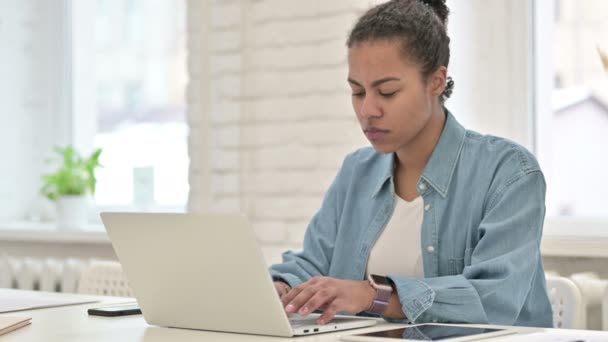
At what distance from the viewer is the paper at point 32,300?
2.21 meters

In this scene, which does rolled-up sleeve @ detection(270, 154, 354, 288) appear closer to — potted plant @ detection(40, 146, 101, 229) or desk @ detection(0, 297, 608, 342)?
desk @ detection(0, 297, 608, 342)

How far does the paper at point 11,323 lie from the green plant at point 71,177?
90.1 inches

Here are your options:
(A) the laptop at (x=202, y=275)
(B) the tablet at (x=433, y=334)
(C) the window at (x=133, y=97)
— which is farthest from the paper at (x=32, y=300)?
(C) the window at (x=133, y=97)

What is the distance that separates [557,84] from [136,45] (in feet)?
6.07

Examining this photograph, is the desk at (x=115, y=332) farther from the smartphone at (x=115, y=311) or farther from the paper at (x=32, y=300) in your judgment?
the paper at (x=32, y=300)

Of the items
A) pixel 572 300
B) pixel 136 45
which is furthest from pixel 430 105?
pixel 136 45

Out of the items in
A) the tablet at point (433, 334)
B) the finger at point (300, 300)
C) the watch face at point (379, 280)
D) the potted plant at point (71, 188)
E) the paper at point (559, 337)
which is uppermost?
→ the potted plant at point (71, 188)

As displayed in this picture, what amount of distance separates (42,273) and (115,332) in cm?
222

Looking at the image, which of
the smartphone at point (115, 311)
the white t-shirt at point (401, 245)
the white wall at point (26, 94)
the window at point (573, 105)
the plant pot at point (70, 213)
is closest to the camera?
the smartphone at point (115, 311)

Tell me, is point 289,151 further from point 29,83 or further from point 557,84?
point 29,83

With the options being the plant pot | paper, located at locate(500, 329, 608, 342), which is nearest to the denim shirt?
paper, located at locate(500, 329, 608, 342)

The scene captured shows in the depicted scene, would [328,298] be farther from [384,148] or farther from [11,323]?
[11,323]

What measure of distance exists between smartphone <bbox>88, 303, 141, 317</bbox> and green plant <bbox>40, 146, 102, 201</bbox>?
2.14 meters

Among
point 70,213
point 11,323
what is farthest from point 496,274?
point 70,213
